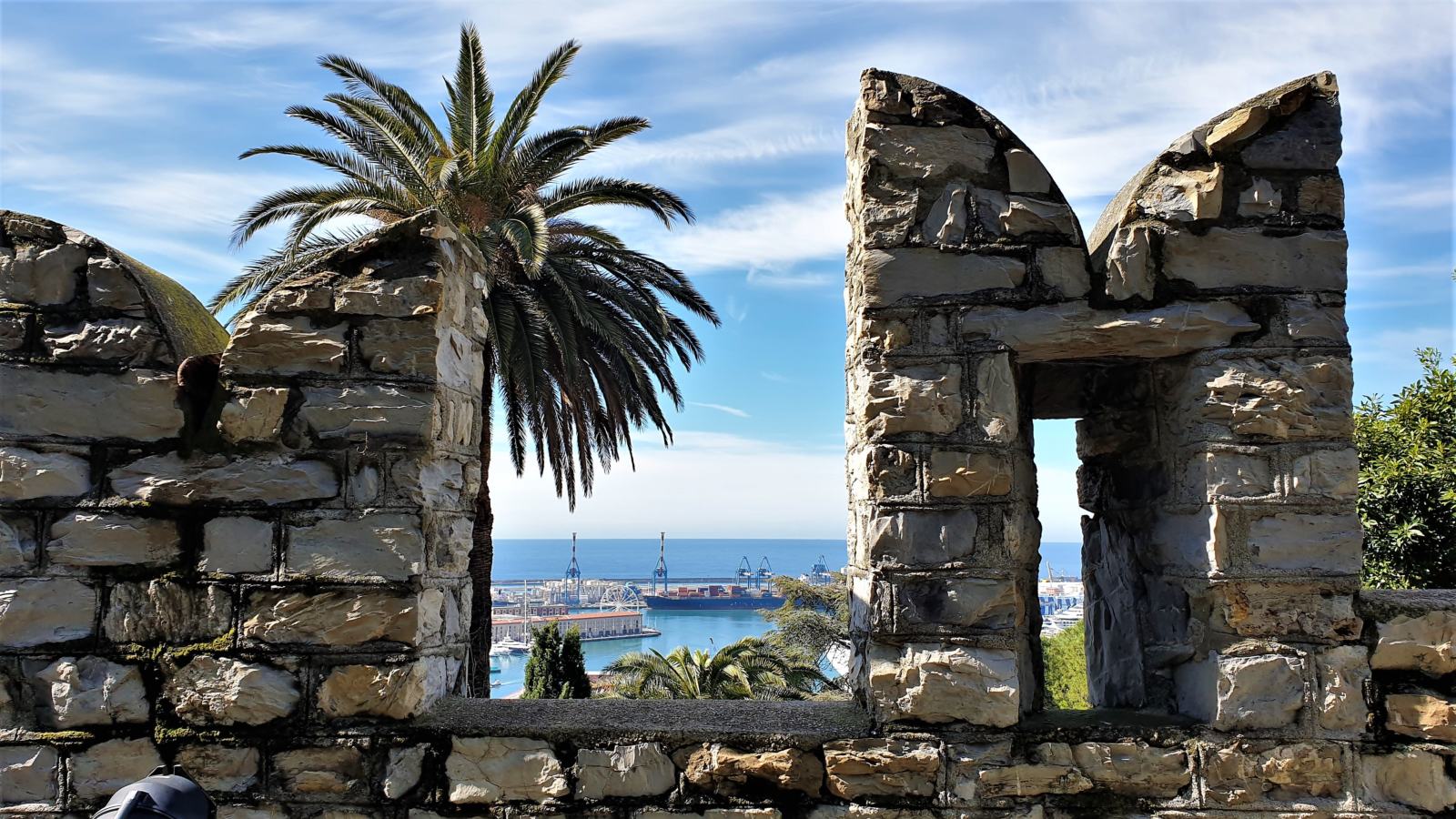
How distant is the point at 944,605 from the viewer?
270 cm

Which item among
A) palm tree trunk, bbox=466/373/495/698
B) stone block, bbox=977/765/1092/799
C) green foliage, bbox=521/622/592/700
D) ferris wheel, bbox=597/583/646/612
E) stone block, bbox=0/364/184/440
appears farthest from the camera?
ferris wheel, bbox=597/583/646/612

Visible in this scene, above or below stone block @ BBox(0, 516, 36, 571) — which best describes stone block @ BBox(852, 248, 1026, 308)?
above

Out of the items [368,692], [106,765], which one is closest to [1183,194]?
[368,692]

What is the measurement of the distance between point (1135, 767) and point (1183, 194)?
1589mm

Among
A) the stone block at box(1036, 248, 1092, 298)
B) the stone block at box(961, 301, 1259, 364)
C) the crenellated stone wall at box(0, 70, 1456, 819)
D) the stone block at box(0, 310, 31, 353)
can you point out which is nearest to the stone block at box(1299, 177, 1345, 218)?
the crenellated stone wall at box(0, 70, 1456, 819)

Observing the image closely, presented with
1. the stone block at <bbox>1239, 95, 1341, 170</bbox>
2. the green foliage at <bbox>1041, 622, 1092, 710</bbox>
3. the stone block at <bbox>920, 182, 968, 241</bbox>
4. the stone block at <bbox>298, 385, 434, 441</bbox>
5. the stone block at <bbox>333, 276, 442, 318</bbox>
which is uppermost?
the stone block at <bbox>1239, 95, 1341, 170</bbox>

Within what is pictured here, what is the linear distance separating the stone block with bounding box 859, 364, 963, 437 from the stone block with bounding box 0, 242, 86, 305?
88.9 inches

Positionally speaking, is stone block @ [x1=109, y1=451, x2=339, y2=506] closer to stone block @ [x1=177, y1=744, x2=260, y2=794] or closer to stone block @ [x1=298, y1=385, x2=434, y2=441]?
stone block @ [x1=298, y1=385, x2=434, y2=441]

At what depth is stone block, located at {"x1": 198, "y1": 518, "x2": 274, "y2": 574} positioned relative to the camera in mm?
2719

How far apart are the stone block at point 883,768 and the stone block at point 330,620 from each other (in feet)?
3.94

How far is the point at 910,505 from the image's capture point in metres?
2.72

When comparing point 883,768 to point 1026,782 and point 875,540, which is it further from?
point 875,540

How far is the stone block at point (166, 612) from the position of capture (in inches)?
107

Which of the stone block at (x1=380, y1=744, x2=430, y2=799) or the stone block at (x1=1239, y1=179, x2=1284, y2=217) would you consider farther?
the stone block at (x1=1239, y1=179, x2=1284, y2=217)
